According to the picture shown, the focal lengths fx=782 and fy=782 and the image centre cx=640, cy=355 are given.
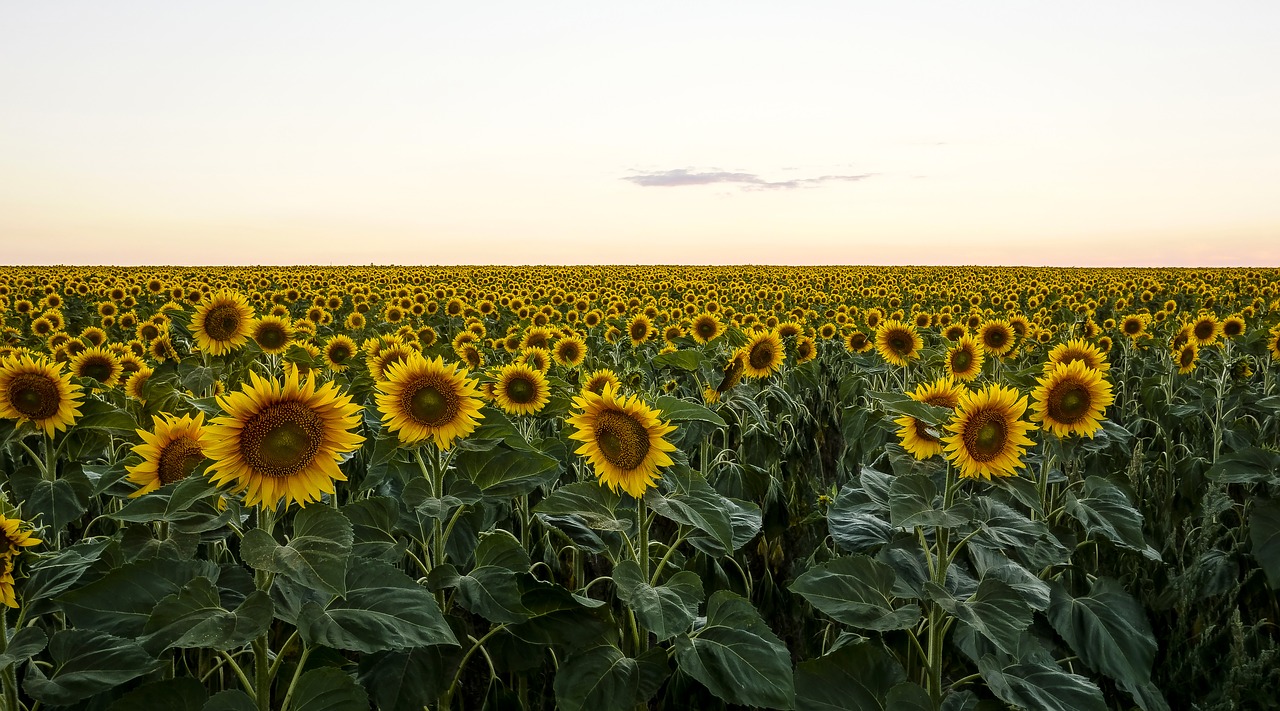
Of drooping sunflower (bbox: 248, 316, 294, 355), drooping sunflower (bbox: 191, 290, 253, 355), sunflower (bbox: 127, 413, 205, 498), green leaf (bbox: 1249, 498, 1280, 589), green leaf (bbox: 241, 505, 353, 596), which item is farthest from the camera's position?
drooping sunflower (bbox: 248, 316, 294, 355)

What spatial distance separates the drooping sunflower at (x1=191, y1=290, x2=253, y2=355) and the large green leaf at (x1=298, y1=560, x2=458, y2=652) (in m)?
3.61

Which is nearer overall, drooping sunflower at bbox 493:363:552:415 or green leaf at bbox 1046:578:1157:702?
green leaf at bbox 1046:578:1157:702

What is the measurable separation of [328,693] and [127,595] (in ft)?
1.88

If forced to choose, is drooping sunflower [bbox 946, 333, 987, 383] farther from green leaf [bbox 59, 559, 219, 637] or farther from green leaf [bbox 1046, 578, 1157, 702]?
green leaf [bbox 59, 559, 219, 637]

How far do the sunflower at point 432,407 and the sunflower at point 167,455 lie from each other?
1.81 ft

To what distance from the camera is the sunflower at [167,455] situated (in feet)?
7.63

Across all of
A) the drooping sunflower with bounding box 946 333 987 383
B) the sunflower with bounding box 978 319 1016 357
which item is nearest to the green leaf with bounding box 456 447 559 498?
the drooping sunflower with bounding box 946 333 987 383

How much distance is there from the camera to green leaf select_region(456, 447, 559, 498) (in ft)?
7.96

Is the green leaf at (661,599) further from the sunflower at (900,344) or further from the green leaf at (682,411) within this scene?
the sunflower at (900,344)

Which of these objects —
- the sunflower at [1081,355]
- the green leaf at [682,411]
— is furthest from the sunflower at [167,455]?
the sunflower at [1081,355]

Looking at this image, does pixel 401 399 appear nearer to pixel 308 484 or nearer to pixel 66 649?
pixel 308 484

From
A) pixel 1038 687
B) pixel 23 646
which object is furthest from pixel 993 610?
pixel 23 646

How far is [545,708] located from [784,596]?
132 cm

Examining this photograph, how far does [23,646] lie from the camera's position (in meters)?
2.07
